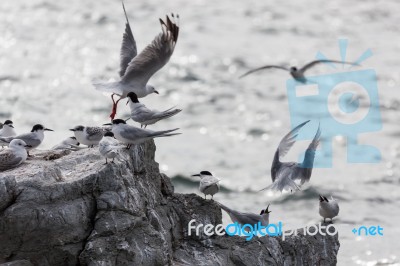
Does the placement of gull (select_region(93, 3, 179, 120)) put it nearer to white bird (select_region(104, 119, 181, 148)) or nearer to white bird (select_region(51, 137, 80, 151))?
white bird (select_region(51, 137, 80, 151))

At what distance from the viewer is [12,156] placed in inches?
400

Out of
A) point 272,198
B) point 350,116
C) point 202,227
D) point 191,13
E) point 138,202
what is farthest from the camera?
Answer: point 191,13

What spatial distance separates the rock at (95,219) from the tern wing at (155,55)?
7.49 feet

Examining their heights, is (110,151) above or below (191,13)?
below

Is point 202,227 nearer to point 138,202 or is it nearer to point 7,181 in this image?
point 138,202

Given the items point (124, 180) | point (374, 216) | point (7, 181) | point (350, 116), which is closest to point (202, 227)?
point (124, 180)

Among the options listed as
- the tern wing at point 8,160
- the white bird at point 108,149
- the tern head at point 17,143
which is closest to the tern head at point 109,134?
the white bird at point 108,149

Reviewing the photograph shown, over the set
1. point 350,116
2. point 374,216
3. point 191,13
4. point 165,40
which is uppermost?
point 191,13

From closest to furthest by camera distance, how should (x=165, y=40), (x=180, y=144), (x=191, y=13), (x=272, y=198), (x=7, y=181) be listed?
(x=7, y=181) → (x=165, y=40) → (x=272, y=198) → (x=180, y=144) → (x=191, y=13)

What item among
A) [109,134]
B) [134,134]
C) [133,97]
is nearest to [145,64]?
[133,97]

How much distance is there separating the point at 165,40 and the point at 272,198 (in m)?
9.65

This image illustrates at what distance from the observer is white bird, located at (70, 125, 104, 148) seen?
37.2ft

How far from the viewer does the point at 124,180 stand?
9.99 meters

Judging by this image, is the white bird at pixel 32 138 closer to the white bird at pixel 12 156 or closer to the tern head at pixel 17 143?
the tern head at pixel 17 143
